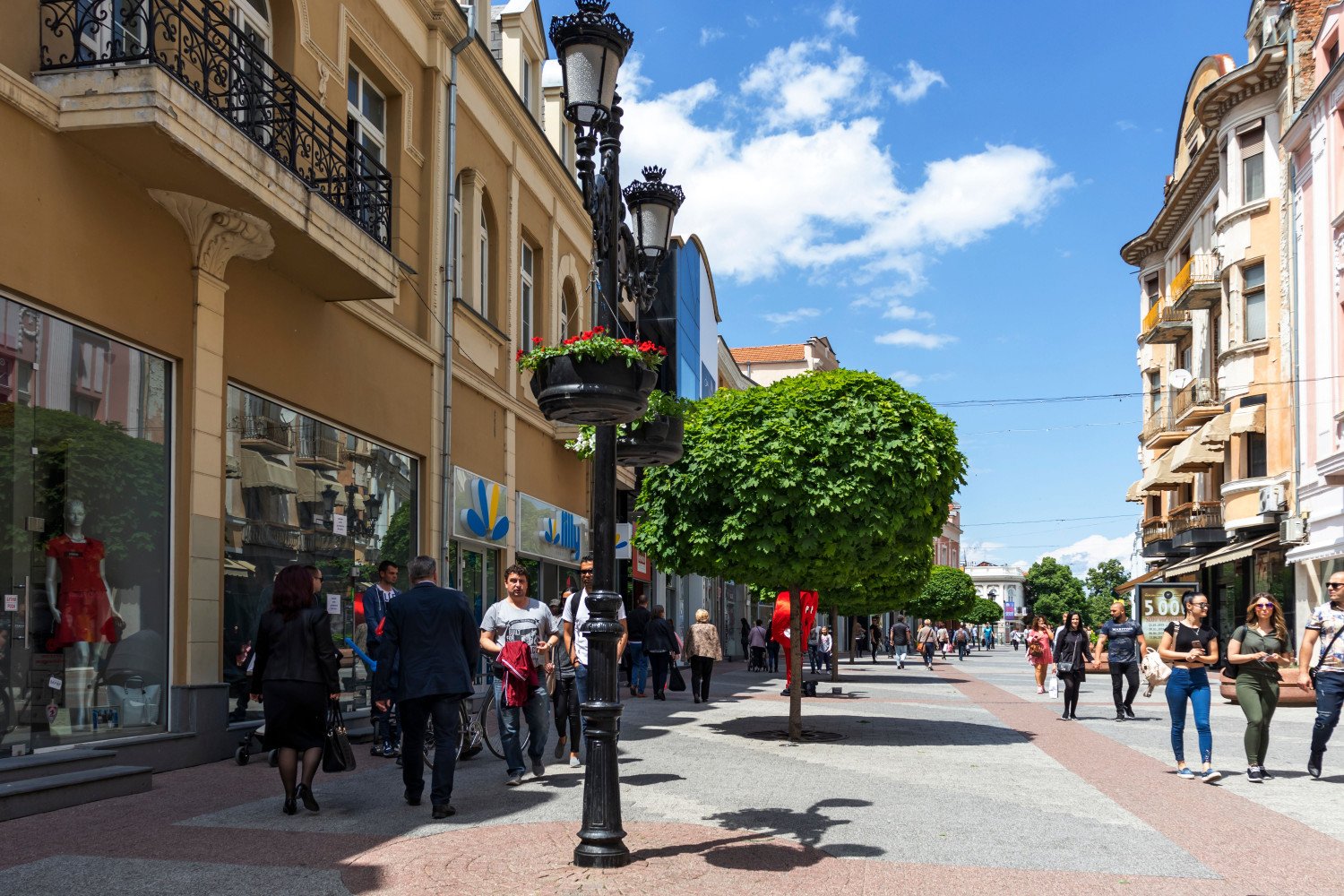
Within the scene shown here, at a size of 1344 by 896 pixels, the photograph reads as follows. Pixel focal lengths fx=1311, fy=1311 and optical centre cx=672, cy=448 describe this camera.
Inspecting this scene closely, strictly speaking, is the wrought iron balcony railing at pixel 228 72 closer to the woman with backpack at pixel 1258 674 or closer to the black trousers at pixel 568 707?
the black trousers at pixel 568 707

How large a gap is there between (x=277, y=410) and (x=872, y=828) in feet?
26.0

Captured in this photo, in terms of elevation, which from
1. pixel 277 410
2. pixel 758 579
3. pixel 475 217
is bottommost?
pixel 758 579

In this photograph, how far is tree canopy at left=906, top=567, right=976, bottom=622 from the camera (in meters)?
68.2

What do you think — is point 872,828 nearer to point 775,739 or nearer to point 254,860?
point 254,860

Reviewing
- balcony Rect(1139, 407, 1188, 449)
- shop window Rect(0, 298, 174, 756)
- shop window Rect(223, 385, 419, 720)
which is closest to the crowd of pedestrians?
shop window Rect(223, 385, 419, 720)

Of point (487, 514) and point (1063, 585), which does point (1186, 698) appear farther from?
point (1063, 585)

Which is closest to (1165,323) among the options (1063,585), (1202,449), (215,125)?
(1202,449)

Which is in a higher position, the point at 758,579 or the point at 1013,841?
the point at 758,579

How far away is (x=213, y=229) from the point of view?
1157 centimetres

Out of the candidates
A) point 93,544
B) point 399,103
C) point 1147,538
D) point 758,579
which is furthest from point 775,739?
point 1147,538

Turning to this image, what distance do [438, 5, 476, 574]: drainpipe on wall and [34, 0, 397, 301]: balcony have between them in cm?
404

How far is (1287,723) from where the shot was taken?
18422 mm

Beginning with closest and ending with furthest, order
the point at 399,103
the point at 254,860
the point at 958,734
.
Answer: the point at 254,860 < the point at 958,734 < the point at 399,103

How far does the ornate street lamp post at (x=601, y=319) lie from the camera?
687 cm
